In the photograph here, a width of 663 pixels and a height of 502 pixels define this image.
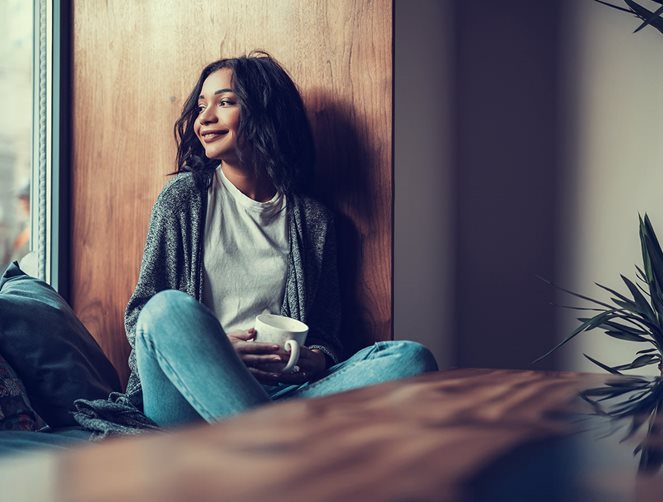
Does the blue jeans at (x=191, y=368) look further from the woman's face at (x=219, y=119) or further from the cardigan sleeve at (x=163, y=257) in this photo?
the woman's face at (x=219, y=119)

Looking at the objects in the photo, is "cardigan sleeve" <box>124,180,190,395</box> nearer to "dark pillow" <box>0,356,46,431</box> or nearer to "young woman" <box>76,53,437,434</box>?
"young woman" <box>76,53,437,434</box>

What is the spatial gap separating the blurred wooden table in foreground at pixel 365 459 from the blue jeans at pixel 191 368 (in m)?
0.77

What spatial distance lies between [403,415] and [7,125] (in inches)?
81.6

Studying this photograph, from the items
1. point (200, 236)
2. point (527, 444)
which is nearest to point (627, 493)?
point (527, 444)

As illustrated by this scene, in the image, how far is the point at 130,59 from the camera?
225 centimetres

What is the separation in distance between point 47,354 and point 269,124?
0.72 metres

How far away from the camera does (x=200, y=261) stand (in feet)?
6.13

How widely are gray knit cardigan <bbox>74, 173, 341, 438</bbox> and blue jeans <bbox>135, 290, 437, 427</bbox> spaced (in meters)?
0.22

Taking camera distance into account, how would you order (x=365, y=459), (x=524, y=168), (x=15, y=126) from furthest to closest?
1. (x=524, y=168)
2. (x=15, y=126)
3. (x=365, y=459)

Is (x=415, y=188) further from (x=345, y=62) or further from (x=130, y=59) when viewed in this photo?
(x=130, y=59)

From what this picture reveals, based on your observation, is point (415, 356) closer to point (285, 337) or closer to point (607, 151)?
point (285, 337)

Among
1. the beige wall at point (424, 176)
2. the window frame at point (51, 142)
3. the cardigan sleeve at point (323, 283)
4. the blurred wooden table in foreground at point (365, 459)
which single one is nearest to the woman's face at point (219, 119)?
the cardigan sleeve at point (323, 283)

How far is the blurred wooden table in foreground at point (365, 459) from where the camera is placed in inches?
10.9

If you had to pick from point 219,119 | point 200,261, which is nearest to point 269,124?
point 219,119
